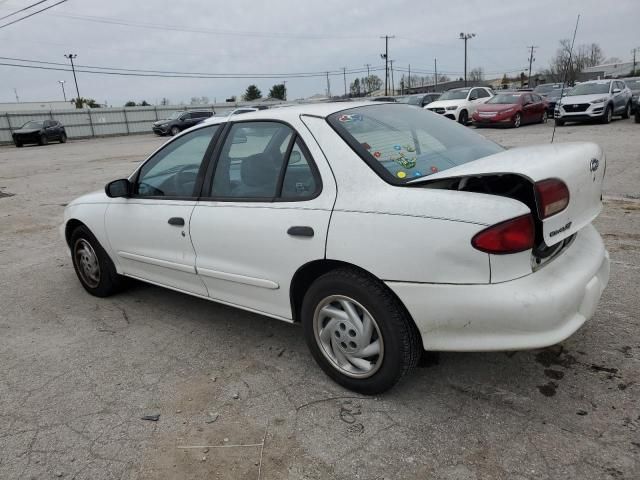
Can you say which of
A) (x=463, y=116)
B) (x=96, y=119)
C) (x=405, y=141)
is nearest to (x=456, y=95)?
(x=463, y=116)

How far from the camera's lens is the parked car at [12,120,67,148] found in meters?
29.4

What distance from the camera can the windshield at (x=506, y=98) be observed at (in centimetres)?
2108

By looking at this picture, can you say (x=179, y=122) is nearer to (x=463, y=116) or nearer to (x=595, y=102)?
(x=463, y=116)

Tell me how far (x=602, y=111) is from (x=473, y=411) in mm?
19505

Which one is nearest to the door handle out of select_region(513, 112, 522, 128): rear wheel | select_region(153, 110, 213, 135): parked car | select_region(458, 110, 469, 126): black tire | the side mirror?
the side mirror

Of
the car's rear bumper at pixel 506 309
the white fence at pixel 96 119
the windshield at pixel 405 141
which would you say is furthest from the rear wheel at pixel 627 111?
the white fence at pixel 96 119

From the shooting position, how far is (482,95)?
2395cm

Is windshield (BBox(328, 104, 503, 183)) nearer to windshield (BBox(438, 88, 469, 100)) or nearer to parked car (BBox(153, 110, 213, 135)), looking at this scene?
windshield (BBox(438, 88, 469, 100))

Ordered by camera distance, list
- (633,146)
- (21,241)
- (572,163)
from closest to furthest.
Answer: (572,163)
(21,241)
(633,146)

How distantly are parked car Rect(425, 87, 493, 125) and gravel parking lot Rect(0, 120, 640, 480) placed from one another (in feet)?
64.2

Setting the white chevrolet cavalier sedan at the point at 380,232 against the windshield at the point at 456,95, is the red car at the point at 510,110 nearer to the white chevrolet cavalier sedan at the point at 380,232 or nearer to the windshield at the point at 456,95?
the windshield at the point at 456,95

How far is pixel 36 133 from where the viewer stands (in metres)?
29.7

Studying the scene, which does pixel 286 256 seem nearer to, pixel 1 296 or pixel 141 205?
pixel 141 205

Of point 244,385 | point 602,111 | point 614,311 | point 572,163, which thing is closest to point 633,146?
point 602,111
